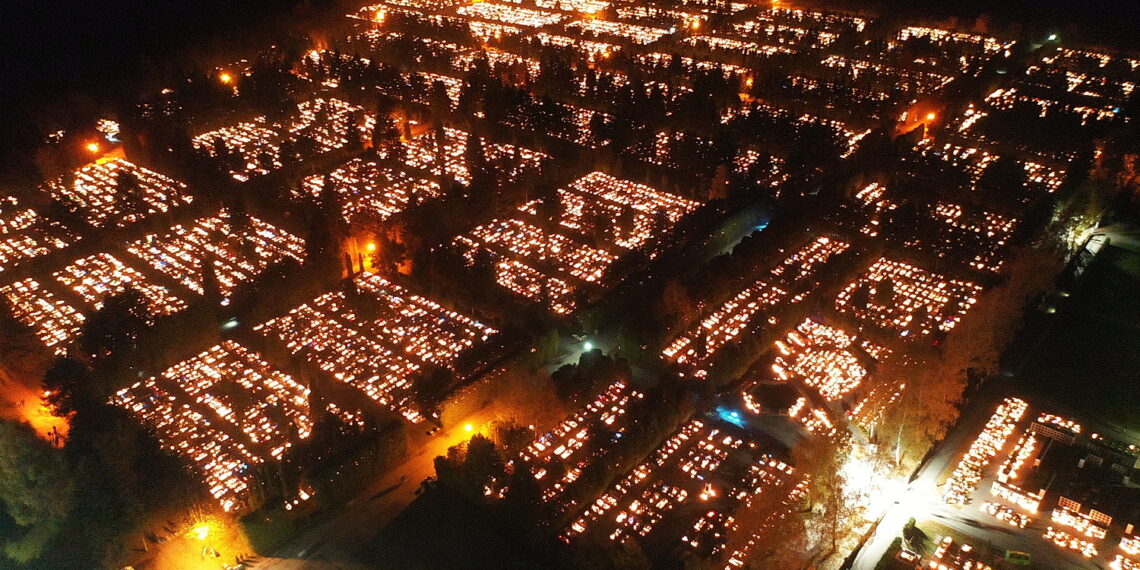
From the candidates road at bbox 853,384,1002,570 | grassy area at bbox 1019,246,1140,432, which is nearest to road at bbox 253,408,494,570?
road at bbox 853,384,1002,570

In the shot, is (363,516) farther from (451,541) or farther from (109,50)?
(109,50)

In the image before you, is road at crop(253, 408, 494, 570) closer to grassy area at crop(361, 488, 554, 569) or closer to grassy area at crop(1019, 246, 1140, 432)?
grassy area at crop(361, 488, 554, 569)

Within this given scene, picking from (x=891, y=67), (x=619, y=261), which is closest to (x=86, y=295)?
(x=619, y=261)

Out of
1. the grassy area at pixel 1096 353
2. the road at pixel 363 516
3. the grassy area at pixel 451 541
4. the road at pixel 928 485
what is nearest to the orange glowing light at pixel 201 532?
the road at pixel 363 516

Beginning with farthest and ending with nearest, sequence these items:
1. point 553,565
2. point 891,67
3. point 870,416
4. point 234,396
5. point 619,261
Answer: point 891,67 < point 619,261 < point 234,396 < point 870,416 < point 553,565

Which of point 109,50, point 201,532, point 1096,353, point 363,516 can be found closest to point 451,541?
point 363,516

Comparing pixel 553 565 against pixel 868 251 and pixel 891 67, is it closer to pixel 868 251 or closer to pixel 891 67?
pixel 868 251
